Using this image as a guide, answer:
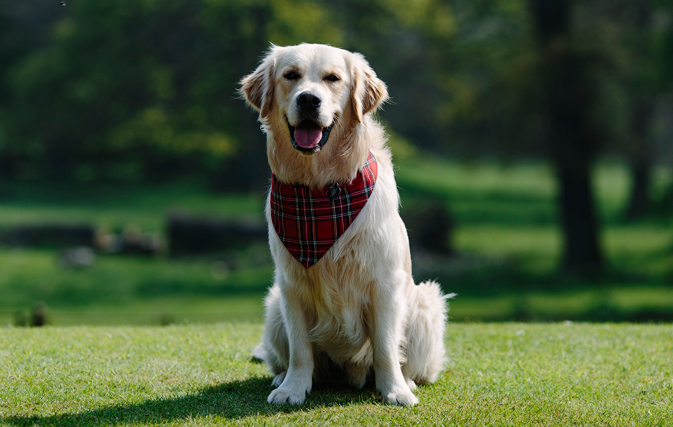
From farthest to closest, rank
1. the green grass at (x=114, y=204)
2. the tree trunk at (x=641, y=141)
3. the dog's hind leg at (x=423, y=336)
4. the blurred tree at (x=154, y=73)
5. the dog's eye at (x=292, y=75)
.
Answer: the green grass at (x=114, y=204)
the blurred tree at (x=154, y=73)
the tree trunk at (x=641, y=141)
the dog's hind leg at (x=423, y=336)
the dog's eye at (x=292, y=75)

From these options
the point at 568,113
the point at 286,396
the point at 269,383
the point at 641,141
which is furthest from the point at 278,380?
the point at 641,141

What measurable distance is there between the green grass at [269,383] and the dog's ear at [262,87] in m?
1.80

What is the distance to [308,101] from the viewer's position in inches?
161

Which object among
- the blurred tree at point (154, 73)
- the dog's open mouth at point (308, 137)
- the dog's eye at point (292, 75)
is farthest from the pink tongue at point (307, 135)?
the blurred tree at point (154, 73)

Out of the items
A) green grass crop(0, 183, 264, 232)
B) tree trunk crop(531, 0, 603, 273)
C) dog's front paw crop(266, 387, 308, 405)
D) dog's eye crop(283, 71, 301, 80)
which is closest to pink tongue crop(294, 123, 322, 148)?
dog's eye crop(283, 71, 301, 80)

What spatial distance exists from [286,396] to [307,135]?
5.12 ft

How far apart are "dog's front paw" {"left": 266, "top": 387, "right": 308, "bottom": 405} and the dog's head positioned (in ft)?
4.72

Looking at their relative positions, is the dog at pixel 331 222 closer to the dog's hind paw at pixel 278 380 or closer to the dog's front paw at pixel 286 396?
the dog's front paw at pixel 286 396

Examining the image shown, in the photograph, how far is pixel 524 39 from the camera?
18844mm

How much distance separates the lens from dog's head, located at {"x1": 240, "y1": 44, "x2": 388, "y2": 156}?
163 inches

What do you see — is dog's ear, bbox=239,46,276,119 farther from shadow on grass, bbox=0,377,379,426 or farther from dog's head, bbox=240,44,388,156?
shadow on grass, bbox=0,377,379,426

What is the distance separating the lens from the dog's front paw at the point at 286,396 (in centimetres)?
430

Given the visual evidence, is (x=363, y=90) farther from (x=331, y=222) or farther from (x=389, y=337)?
(x=389, y=337)

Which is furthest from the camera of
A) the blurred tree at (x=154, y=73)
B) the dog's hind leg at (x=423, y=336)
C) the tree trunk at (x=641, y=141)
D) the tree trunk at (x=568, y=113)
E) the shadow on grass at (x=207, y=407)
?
the blurred tree at (x=154, y=73)
